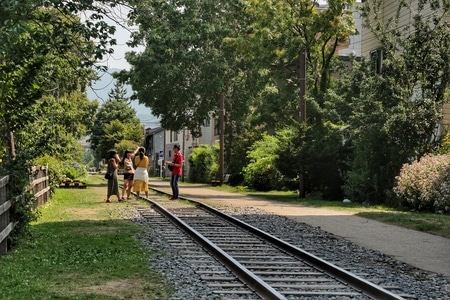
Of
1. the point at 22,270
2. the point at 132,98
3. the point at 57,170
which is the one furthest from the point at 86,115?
the point at 22,270

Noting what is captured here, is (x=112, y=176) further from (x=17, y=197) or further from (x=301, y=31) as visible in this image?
(x=301, y=31)

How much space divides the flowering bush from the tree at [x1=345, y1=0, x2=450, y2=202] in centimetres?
143

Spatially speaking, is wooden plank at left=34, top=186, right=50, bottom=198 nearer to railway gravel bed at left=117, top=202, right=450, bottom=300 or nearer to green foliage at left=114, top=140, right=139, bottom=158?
railway gravel bed at left=117, top=202, right=450, bottom=300

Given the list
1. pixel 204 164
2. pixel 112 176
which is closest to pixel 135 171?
pixel 112 176

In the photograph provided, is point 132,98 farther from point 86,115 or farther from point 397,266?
point 397,266

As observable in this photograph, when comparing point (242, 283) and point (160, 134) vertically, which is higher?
point (160, 134)

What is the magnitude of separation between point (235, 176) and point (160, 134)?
59.8 metres

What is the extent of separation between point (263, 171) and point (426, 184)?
56.5ft

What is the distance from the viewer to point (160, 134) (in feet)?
340

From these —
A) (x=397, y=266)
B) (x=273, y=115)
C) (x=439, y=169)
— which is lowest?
(x=397, y=266)

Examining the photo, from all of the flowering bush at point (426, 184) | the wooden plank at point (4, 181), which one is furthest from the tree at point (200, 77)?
the wooden plank at point (4, 181)

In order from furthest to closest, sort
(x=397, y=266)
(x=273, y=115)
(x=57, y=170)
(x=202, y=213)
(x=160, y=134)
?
1. (x=160, y=134)
2. (x=273, y=115)
3. (x=57, y=170)
4. (x=202, y=213)
5. (x=397, y=266)

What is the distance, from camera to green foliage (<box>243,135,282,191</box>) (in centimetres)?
3688

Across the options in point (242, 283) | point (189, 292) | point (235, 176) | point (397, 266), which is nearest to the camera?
point (189, 292)
